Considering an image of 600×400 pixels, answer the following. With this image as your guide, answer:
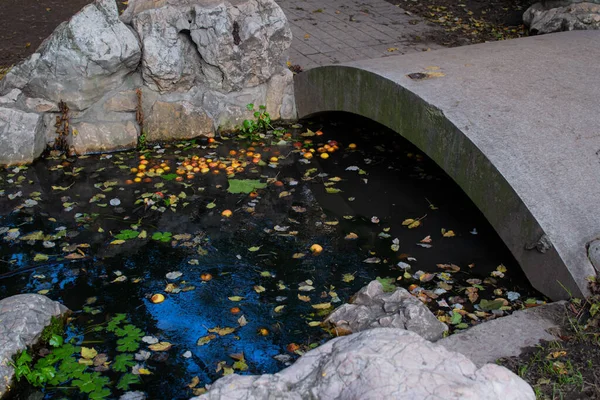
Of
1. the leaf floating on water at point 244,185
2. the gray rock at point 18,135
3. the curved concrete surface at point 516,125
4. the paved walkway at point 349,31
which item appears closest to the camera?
the curved concrete surface at point 516,125

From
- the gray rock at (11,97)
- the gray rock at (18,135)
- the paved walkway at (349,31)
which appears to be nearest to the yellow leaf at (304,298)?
the gray rock at (18,135)

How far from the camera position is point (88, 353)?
3707 mm

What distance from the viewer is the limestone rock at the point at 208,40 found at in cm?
593

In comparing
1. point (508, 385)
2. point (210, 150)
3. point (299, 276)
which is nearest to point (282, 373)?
point (508, 385)

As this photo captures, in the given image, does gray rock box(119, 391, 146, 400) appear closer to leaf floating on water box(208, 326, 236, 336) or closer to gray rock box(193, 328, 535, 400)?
leaf floating on water box(208, 326, 236, 336)

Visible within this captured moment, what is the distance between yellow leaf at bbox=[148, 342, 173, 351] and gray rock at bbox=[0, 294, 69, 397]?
595 millimetres

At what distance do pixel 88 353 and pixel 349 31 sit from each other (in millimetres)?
5643

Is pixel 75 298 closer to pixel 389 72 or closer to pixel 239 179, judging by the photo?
pixel 239 179

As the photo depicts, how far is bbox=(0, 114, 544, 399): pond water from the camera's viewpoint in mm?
3889

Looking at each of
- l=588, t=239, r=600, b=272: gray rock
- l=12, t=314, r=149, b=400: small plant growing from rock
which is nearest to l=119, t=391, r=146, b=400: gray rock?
l=12, t=314, r=149, b=400: small plant growing from rock

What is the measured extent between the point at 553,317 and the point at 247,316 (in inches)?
68.1

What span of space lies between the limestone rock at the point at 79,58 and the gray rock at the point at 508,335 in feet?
12.3

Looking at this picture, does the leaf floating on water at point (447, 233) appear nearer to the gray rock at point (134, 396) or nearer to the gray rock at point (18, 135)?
the gray rock at point (134, 396)

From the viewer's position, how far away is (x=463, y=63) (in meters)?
5.62
